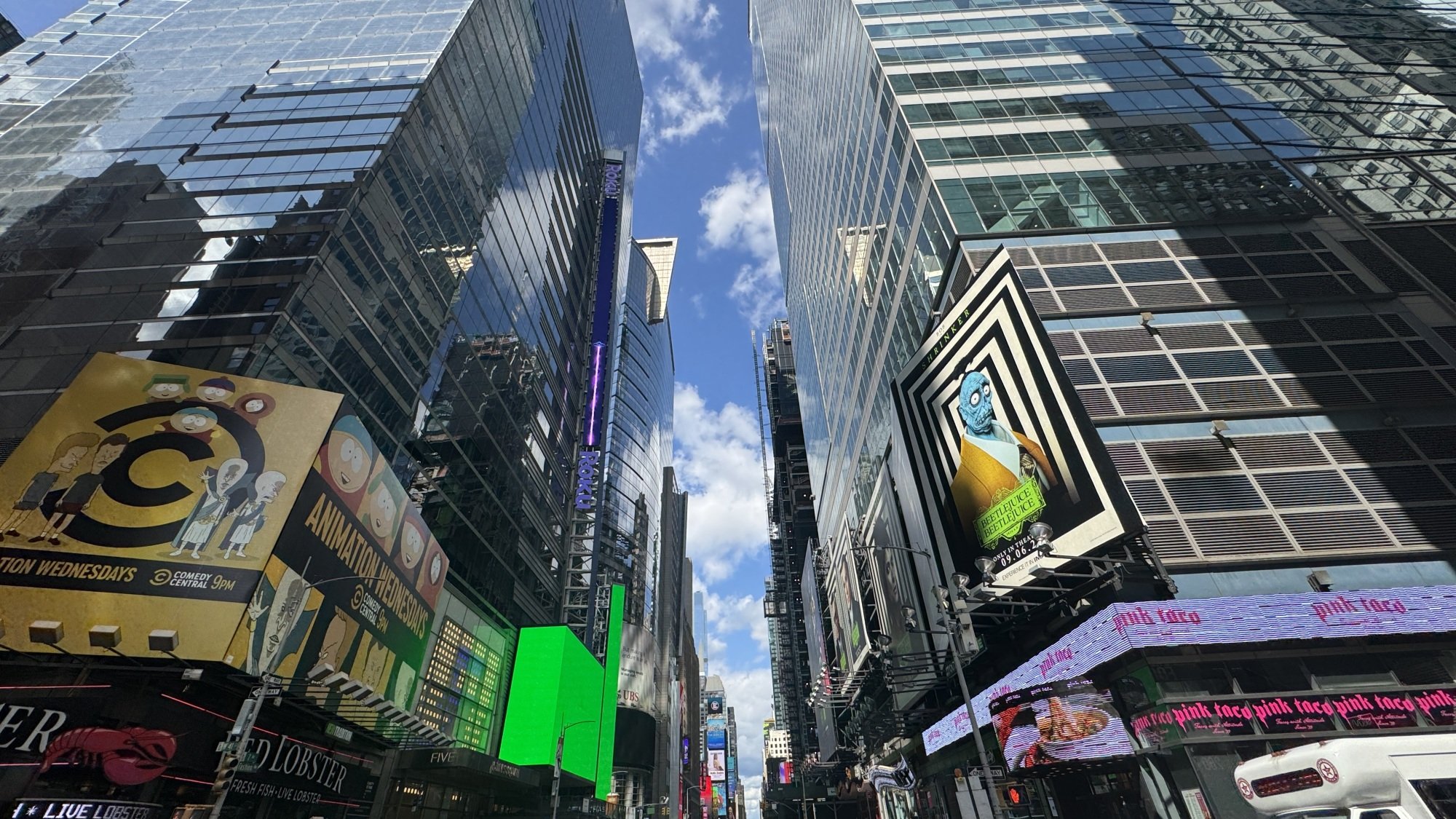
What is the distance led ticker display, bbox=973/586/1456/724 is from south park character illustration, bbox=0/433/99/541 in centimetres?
2904

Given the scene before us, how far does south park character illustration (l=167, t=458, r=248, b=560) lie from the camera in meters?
16.5

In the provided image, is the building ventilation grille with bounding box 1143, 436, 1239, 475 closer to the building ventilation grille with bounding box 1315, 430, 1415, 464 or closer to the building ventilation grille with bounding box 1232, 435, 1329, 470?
the building ventilation grille with bounding box 1232, 435, 1329, 470

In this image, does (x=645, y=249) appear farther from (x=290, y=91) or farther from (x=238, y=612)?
(x=238, y=612)

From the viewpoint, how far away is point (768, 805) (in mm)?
114750

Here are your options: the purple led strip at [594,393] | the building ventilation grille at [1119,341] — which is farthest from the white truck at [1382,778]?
the purple led strip at [594,393]

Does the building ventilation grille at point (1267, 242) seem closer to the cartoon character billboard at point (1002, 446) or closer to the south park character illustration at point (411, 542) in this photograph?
the cartoon character billboard at point (1002, 446)

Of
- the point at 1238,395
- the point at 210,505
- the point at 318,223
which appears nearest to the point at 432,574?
the point at 210,505

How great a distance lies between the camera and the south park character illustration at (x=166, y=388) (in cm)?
1866

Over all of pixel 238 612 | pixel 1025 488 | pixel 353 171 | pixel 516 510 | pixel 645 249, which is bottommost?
pixel 238 612

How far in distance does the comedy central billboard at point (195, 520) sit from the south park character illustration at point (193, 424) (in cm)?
4

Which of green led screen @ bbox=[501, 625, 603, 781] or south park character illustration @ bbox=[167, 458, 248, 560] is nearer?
south park character illustration @ bbox=[167, 458, 248, 560]

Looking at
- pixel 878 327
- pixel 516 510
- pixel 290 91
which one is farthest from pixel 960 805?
→ pixel 290 91

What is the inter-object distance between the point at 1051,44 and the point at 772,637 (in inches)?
5506

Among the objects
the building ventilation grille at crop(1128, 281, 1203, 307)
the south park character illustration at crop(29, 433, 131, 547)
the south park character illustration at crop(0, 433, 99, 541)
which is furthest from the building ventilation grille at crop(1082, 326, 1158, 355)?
the south park character illustration at crop(0, 433, 99, 541)
